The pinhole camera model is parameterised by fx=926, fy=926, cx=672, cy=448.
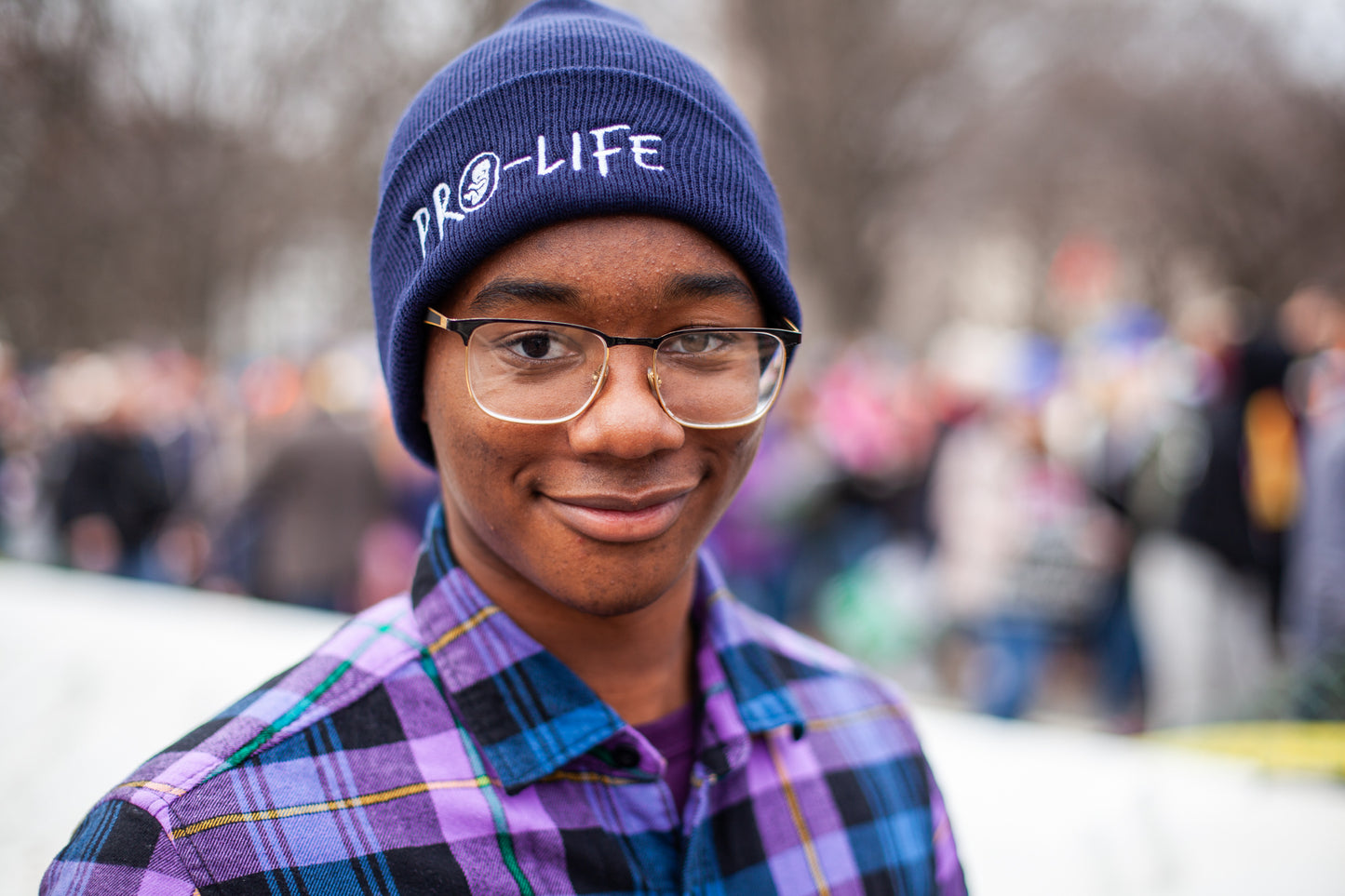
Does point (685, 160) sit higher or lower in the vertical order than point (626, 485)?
higher

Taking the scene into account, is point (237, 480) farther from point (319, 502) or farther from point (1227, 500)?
point (1227, 500)

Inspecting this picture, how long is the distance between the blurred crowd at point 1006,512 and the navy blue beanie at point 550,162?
13.8 ft

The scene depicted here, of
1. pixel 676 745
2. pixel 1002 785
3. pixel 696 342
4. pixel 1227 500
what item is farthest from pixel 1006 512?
pixel 696 342

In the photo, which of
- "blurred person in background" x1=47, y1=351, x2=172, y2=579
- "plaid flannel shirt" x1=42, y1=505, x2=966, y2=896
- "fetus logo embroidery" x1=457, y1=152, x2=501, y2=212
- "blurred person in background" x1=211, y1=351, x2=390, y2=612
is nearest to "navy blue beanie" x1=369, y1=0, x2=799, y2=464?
"fetus logo embroidery" x1=457, y1=152, x2=501, y2=212

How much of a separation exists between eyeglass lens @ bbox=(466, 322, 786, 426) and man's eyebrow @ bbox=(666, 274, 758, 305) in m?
0.06

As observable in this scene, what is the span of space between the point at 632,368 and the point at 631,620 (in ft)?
1.31

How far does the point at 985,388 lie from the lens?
581 centimetres

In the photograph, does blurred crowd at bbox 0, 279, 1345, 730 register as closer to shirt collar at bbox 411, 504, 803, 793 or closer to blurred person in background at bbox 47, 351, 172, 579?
blurred person in background at bbox 47, 351, 172, 579

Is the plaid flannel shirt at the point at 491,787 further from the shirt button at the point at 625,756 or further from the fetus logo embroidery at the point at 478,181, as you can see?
the fetus logo embroidery at the point at 478,181

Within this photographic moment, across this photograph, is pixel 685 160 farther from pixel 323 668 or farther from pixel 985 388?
pixel 985 388

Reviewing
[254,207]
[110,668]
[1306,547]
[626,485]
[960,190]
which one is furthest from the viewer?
[960,190]

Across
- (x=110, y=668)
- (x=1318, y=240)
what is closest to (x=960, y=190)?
(x=1318, y=240)

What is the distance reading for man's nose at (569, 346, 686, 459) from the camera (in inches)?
47.1

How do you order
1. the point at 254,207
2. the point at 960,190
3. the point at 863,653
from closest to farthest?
the point at 863,653
the point at 254,207
the point at 960,190
